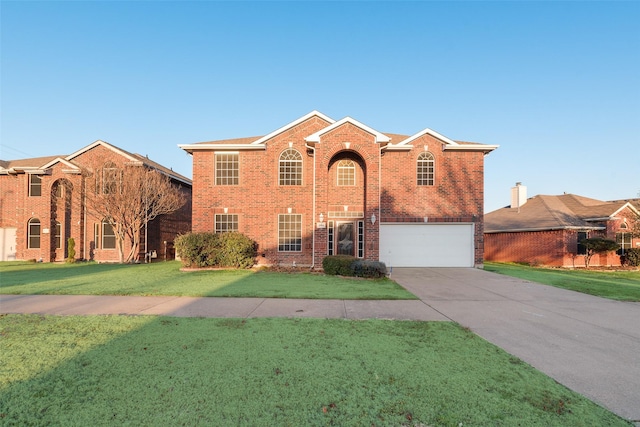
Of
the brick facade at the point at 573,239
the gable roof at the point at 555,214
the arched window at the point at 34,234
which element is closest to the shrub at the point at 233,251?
the arched window at the point at 34,234

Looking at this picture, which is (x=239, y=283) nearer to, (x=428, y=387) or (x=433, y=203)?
(x=428, y=387)

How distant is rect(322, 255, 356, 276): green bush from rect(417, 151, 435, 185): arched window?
6.85 m

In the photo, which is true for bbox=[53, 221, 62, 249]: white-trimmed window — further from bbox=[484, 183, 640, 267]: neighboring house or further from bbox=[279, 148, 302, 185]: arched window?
bbox=[484, 183, 640, 267]: neighboring house

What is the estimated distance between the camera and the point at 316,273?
13617 mm

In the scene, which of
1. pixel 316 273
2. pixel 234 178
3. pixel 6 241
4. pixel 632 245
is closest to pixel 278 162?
pixel 234 178

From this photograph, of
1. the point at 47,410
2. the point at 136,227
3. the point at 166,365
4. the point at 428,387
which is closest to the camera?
the point at 47,410

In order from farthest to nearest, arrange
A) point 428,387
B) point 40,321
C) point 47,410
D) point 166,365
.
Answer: point 40,321 → point 166,365 → point 428,387 → point 47,410

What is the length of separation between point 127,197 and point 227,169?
570 cm

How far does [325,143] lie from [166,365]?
500 inches

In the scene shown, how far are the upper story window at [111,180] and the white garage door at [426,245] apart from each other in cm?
1465

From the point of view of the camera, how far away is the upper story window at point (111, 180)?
16906mm

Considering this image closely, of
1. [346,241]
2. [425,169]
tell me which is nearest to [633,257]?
[425,169]

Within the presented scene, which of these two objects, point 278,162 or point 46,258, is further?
point 46,258

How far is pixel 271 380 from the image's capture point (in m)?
3.41
